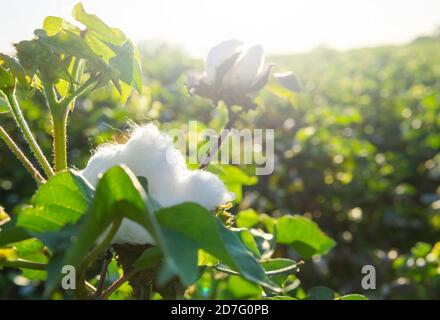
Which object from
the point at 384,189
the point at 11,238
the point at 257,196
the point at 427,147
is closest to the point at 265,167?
the point at 257,196

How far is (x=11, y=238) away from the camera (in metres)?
0.54

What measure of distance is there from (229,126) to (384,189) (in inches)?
98.7

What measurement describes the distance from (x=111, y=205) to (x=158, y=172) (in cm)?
17

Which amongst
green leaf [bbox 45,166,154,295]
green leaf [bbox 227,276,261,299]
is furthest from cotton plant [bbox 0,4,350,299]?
green leaf [bbox 227,276,261,299]

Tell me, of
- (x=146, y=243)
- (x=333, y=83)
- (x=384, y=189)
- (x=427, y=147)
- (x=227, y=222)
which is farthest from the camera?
(x=333, y=83)

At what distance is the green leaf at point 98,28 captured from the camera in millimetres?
745

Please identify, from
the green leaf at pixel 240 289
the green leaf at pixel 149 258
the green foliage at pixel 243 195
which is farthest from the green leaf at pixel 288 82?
the green leaf at pixel 149 258

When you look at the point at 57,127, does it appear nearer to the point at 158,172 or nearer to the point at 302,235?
the point at 158,172

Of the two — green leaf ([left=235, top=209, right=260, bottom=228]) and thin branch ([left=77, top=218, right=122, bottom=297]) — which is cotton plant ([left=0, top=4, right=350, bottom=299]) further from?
green leaf ([left=235, top=209, right=260, bottom=228])

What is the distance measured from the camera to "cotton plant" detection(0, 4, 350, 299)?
0.46 m

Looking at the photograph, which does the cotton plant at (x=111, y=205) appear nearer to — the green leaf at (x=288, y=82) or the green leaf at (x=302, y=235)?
the green leaf at (x=302, y=235)

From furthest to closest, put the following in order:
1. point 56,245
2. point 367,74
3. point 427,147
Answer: point 367,74 < point 427,147 < point 56,245

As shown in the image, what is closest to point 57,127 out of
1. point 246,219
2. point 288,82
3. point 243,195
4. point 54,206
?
point 54,206
